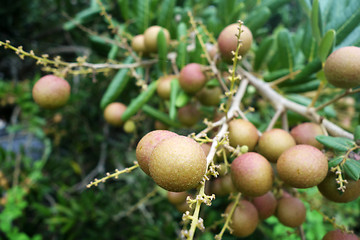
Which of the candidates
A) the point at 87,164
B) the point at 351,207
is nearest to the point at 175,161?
the point at 87,164

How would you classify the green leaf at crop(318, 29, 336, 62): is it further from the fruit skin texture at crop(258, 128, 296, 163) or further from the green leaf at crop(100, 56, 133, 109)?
the green leaf at crop(100, 56, 133, 109)

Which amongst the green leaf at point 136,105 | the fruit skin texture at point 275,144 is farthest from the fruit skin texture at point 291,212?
the green leaf at point 136,105

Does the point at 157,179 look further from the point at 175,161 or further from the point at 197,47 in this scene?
the point at 197,47

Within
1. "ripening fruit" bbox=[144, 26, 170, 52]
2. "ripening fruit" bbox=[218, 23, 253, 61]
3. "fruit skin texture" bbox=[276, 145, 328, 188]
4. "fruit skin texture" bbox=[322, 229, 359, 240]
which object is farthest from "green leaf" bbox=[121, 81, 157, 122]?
"fruit skin texture" bbox=[322, 229, 359, 240]

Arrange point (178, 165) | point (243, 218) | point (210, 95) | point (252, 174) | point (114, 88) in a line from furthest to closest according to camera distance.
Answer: point (114, 88), point (210, 95), point (243, 218), point (252, 174), point (178, 165)

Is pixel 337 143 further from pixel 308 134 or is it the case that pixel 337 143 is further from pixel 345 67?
pixel 345 67

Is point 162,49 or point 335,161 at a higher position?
point 162,49

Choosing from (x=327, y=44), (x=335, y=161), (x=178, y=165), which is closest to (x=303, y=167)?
(x=335, y=161)
